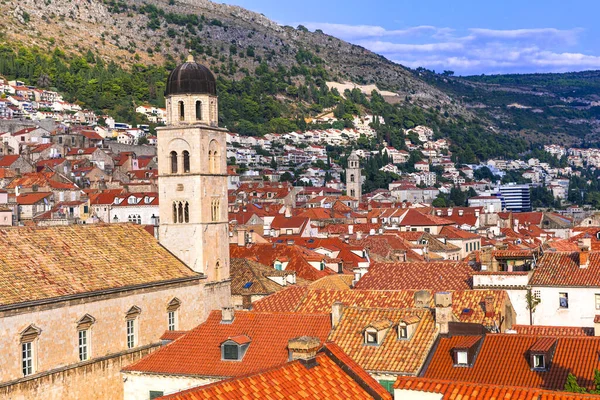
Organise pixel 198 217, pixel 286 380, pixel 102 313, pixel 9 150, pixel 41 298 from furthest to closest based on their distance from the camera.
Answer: pixel 9 150
pixel 198 217
pixel 102 313
pixel 41 298
pixel 286 380

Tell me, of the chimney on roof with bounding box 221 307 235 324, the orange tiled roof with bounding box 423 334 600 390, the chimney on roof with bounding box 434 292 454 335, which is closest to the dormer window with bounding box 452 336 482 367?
the orange tiled roof with bounding box 423 334 600 390

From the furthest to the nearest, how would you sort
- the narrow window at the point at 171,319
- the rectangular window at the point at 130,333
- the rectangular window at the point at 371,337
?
the narrow window at the point at 171,319, the rectangular window at the point at 130,333, the rectangular window at the point at 371,337

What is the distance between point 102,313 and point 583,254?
67.0 feet

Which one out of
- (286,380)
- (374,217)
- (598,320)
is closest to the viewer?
(286,380)

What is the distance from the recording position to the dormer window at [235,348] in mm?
29266

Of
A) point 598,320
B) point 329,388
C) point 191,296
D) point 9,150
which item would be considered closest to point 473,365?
point 598,320

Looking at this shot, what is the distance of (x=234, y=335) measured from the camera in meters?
30.4

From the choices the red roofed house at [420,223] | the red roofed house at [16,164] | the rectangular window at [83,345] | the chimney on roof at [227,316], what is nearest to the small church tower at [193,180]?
the rectangular window at [83,345]

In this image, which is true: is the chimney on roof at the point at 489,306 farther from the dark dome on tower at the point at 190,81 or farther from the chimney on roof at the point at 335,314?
the dark dome on tower at the point at 190,81

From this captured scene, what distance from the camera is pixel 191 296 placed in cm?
→ 4094

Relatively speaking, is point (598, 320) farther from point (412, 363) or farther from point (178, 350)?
point (178, 350)

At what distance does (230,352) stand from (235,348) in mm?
237

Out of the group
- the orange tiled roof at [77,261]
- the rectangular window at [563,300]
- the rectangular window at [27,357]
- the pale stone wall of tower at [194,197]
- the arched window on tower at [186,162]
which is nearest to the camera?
the rectangular window at [27,357]

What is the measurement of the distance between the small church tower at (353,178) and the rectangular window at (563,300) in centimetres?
14252
